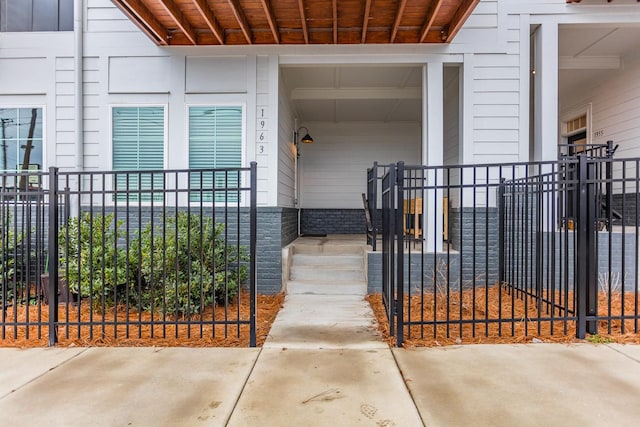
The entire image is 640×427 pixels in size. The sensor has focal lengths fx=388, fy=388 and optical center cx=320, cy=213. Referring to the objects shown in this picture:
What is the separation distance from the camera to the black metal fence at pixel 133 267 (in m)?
3.68

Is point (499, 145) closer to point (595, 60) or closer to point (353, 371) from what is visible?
point (595, 60)

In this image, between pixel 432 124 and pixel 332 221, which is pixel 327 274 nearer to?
pixel 432 124

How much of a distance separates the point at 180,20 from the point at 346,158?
17.0 ft

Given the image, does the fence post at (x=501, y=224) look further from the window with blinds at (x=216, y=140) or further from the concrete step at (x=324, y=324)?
the window with blinds at (x=216, y=140)

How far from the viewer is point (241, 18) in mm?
4887

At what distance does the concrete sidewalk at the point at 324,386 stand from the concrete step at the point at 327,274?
7.05ft

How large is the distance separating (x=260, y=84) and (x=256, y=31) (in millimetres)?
703

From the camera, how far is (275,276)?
5.54 m

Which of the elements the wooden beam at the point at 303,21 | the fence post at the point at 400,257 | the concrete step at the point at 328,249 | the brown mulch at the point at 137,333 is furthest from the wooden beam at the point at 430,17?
the brown mulch at the point at 137,333

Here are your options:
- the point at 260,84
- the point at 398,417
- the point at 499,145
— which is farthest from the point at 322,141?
the point at 398,417

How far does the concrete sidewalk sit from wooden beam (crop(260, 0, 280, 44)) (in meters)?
3.84

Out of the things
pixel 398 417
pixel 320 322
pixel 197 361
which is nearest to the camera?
pixel 398 417

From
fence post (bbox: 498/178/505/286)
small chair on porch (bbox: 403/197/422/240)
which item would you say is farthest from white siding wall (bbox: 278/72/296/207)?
fence post (bbox: 498/178/505/286)

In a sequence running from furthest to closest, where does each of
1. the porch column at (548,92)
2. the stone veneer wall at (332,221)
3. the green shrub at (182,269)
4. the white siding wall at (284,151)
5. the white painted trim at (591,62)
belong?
the stone veneer wall at (332,221) < the white painted trim at (591,62) < the white siding wall at (284,151) < the porch column at (548,92) < the green shrub at (182,269)
